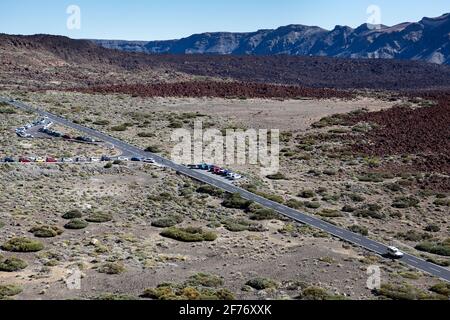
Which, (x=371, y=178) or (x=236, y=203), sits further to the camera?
(x=371, y=178)

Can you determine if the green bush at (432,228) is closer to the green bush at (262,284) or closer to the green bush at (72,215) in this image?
the green bush at (262,284)

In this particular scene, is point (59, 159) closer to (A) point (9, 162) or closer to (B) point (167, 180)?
(A) point (9, 162)

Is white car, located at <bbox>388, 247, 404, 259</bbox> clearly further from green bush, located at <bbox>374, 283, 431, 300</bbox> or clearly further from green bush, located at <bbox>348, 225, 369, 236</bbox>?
green bush, located at <bbox>374, 283, 431, 300</bbox>

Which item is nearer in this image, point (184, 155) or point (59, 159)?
point (59, 159)

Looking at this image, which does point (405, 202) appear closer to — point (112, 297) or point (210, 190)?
point (210, 190)

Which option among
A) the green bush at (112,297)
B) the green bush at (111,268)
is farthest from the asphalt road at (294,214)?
the green bush at (112,297)

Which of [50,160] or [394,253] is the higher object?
[50,160]

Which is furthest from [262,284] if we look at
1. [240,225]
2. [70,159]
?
[70,159]
